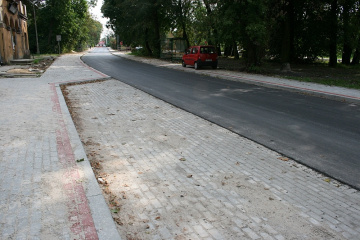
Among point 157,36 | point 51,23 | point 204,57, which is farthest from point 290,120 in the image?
point 51,23

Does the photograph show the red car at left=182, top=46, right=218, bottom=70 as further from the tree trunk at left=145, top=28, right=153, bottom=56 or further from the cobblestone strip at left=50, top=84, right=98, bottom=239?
the tree trunk at left=145, top=28, right=153, bottom=56

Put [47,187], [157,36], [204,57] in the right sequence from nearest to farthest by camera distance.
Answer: [47,187] → [204,57] → [157,36]

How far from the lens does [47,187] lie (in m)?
3.93

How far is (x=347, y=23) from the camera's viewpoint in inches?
935

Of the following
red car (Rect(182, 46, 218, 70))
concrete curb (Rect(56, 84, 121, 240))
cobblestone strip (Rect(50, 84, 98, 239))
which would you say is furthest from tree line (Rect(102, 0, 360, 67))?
concrete curb (Rect(56, 84, 121, 240))

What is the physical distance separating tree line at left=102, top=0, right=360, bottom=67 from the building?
1181 cm

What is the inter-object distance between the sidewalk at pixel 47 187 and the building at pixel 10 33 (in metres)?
23.5

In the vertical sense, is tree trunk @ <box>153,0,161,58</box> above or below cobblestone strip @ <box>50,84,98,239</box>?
above

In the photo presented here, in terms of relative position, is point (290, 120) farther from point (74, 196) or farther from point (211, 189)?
point (74, 196)

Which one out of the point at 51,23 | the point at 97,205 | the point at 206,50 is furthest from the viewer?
the point at 51,23

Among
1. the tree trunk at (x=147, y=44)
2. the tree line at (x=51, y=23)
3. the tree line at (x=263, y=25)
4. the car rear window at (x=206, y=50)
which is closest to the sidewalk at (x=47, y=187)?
the tree line at (x=263, y=25)

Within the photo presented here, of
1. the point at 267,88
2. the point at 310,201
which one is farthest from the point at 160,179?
the point at 267,88

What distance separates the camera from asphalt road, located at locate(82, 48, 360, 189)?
17.2ft

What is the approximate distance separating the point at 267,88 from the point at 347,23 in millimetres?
14290
